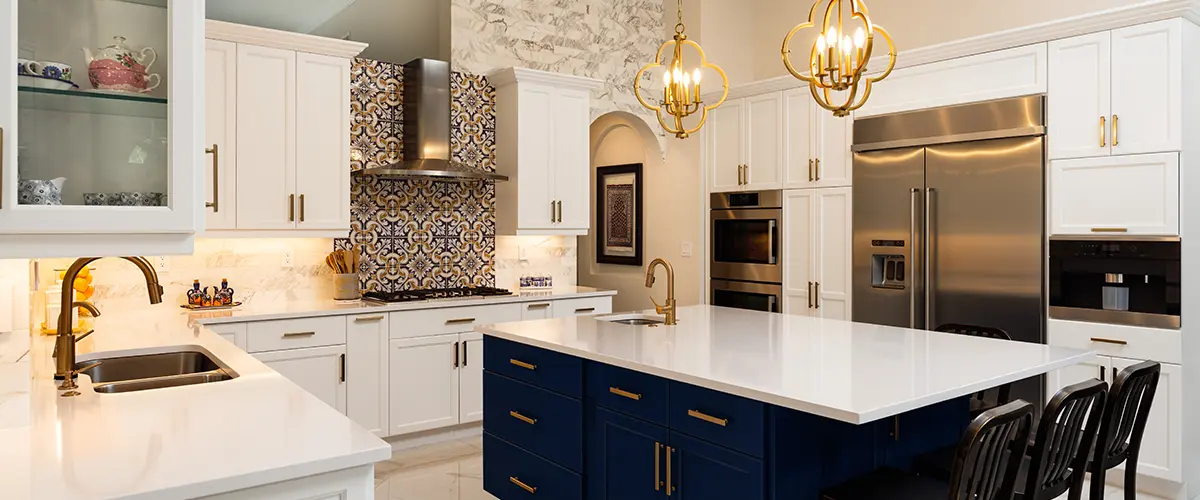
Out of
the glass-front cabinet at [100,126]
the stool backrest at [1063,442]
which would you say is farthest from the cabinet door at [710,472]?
the glass-front cabinet at [100,126]

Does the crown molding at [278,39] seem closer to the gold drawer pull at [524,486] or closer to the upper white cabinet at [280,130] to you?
the upper white cabinet at [280,130]

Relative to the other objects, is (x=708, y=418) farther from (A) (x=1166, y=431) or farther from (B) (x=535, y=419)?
(A) (x=1166, y=431)

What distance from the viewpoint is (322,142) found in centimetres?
461

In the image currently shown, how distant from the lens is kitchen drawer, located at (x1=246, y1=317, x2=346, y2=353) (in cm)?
412

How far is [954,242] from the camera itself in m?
4.57

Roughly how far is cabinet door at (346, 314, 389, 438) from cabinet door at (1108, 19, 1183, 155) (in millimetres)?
4065

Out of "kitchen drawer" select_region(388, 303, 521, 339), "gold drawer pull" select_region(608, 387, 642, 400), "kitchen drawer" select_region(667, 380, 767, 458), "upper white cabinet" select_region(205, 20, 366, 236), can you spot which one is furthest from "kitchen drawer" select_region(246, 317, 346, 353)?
"kitchen drawer" select_region(667, 380, 767, 458)

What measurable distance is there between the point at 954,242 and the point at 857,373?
2566mm

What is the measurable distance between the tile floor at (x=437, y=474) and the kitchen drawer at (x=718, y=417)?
5.54 ft

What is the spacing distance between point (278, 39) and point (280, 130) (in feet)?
1.67

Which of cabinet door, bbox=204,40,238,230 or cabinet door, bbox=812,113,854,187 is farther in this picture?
cabinet door, bbox=812,113,854,187

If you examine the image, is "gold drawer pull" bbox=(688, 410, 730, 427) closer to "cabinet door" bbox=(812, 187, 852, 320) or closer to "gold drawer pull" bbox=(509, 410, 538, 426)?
"gold drawer pull" bbox=(509, 410, 538, 426)

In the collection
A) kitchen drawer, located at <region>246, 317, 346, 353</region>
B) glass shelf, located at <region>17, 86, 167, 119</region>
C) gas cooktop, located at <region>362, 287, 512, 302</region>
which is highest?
glass shelf, located at <region>17, 86, 167, 119</region>

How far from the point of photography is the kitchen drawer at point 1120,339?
3756 millimetres
